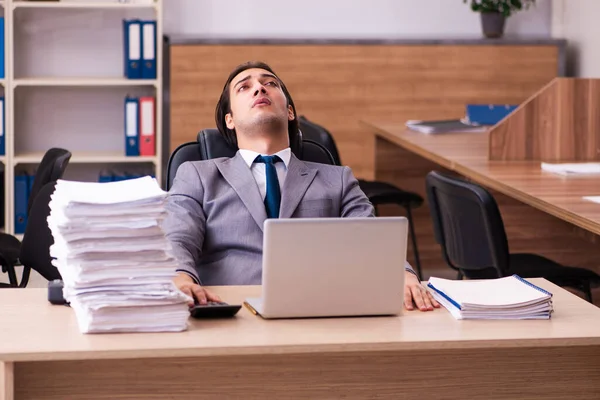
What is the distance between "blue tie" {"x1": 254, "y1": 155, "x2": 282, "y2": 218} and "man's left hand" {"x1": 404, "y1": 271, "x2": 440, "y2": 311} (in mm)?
600

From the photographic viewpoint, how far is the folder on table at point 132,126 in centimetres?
569

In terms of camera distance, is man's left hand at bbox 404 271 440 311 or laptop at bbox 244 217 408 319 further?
man's left hand at bbox 404 271 440 311

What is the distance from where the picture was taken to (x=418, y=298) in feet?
6.91

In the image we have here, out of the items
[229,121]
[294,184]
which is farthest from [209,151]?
[294,184]

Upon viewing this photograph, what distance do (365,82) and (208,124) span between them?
927mm

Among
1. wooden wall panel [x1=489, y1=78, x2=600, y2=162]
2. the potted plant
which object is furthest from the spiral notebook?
the potted plant

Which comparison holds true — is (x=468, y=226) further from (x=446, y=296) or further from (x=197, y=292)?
(x=197, y=292)

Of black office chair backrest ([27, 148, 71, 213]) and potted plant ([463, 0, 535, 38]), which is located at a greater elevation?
potted plant ([463, 0, 535, 38])

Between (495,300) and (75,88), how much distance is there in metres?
4.40

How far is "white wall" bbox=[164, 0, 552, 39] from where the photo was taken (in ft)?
19.8

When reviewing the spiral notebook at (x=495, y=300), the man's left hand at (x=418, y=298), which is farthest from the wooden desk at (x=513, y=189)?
the man's left hand at (x=418, y=298)

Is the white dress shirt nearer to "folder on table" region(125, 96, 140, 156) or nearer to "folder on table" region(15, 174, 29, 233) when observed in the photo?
"folder on table" region(125, 96, 140, 156)

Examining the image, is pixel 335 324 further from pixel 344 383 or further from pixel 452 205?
pixel 452 205

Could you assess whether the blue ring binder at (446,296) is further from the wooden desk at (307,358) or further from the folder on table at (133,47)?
the folder on table at (133,47)
